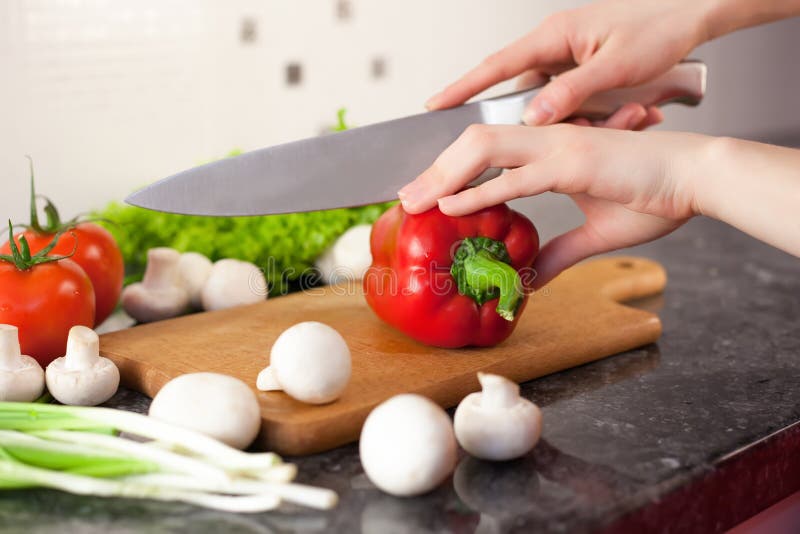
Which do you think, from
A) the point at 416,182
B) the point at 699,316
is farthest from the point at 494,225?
the point at 699,316

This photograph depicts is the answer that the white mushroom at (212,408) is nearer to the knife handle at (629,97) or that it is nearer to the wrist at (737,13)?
the knife handle at (629,97)

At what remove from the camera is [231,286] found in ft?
4.50

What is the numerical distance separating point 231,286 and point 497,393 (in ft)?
1.99

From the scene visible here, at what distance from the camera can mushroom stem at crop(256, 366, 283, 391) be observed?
38.9 inches

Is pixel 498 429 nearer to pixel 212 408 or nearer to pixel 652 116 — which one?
pixel 212 408

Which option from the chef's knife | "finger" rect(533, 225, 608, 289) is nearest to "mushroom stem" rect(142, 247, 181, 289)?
the chef's knife

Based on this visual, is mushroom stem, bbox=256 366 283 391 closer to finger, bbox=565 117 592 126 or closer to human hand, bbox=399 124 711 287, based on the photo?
human hand, bbox=399 124 711 287

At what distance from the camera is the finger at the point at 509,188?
1.08m

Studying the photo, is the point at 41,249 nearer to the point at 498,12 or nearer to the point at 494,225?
the point at 494,225

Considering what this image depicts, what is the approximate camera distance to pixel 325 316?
1.30 metres

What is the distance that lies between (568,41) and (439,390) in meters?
0.63

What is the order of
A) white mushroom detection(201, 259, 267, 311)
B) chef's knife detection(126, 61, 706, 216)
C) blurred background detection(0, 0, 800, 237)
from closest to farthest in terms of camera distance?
chef's knife detection(126, 61, 706, 216) < white mushroom detection(201, 259, 267, 311) < blurred background detection(0, 0, 800, 237)

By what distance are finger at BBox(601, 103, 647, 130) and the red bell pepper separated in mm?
310

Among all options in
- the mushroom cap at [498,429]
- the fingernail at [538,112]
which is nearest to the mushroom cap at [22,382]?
the mushroom cap at [498,429]
